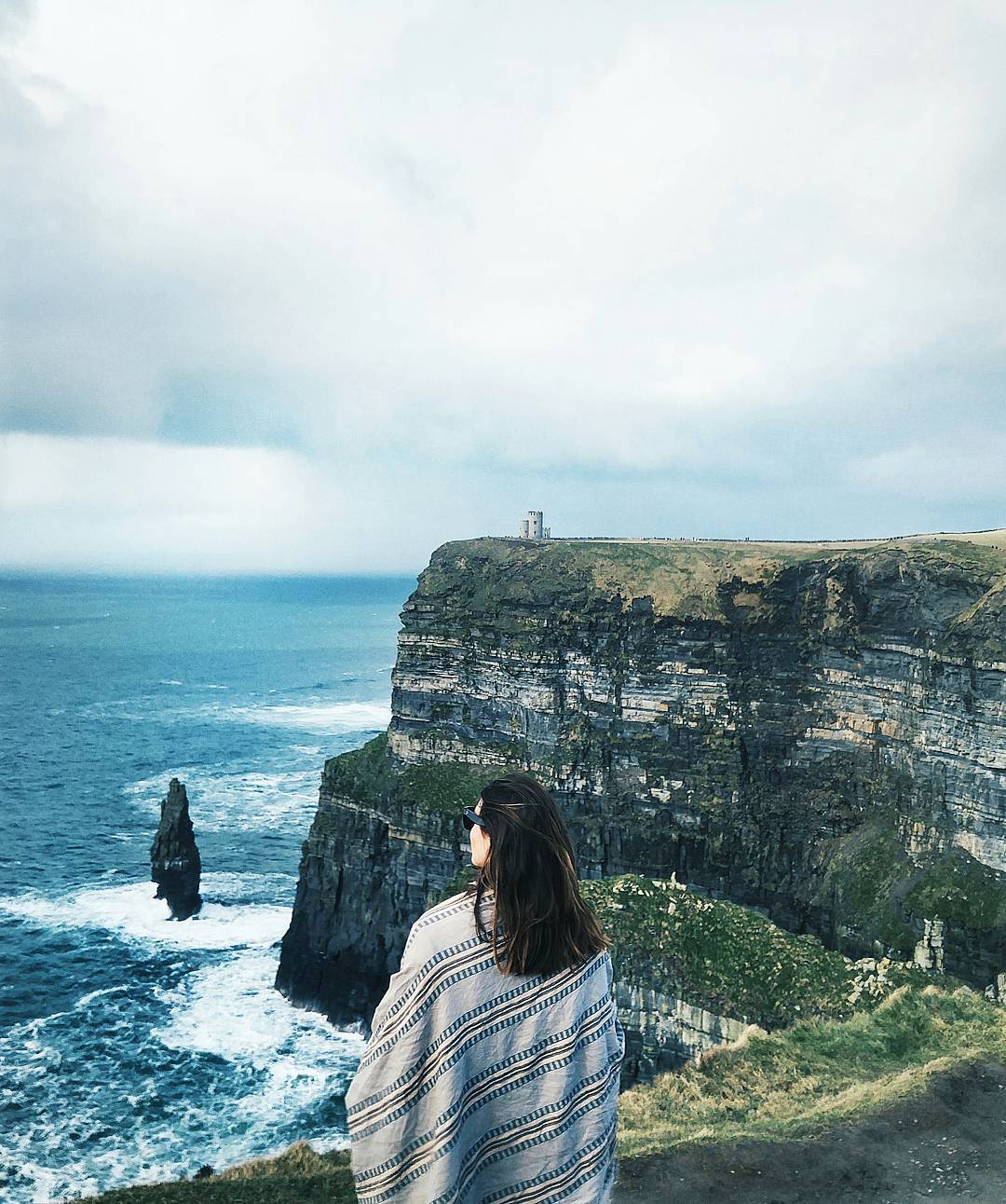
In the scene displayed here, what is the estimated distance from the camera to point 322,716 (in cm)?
9331

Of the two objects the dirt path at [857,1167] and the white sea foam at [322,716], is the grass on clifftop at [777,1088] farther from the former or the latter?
the white sea foam at [322,716]

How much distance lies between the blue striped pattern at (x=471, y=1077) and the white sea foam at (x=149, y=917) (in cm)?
3940

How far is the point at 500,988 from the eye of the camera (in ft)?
14.6

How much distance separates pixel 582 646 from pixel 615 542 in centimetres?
982

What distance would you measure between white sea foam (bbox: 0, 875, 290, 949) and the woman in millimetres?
39451

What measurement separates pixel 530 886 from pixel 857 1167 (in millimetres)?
11155

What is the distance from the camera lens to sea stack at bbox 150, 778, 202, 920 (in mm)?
42156

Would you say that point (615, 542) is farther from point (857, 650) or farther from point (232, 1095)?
point (232, 1095)

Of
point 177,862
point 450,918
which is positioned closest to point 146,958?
point 177,862

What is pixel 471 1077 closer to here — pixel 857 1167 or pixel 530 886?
pixel 530 886

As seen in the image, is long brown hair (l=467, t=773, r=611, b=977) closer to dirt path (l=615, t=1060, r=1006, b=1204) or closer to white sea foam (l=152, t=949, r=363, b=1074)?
dirt path (l=615, t=1060, r=1006, b=1204)

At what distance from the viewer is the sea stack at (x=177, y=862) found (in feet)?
138

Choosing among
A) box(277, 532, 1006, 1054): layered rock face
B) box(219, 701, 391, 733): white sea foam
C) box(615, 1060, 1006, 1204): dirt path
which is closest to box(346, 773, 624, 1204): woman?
box(615, 1060, 1006, 1204): dirt path

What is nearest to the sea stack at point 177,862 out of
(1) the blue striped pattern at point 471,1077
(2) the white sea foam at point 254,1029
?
(2) the white sea foam at point 254,1029
